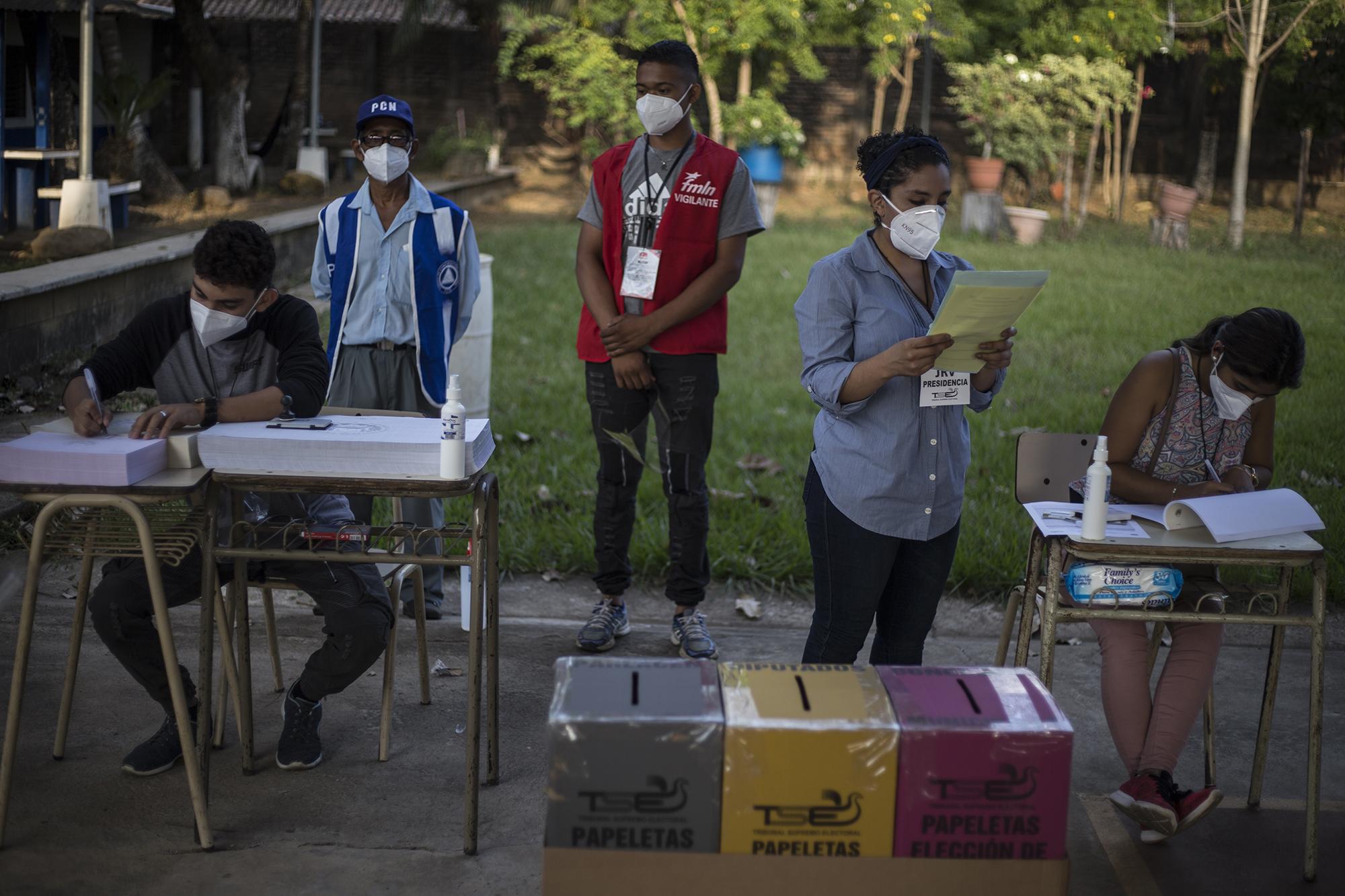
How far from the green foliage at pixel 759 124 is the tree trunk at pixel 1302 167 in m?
12.6

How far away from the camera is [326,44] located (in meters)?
25.1

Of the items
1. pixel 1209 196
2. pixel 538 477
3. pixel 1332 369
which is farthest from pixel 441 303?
pixel 1209 196

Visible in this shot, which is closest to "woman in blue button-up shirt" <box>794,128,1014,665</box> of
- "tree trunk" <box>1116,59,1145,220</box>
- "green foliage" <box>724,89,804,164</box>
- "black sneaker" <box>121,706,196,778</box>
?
"black sneaker" <box>121,706,196,778</box>

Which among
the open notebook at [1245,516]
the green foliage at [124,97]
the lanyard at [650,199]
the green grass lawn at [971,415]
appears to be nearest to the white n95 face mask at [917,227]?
the open notebook at [1245,516]

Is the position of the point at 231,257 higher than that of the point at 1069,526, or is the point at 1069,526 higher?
the point at 231,257

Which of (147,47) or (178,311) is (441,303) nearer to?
(178,311)

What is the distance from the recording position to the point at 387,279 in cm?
473

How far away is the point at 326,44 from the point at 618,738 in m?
25.0

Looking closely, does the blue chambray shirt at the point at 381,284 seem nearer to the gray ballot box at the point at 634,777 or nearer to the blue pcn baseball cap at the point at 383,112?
the blue pcn baseball cap at the point at 383,112

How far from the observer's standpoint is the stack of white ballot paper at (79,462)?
3105 millimetres

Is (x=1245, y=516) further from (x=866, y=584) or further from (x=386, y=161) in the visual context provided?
(x=386, y=161)

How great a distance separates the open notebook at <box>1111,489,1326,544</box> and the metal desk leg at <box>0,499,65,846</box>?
284 centimetres

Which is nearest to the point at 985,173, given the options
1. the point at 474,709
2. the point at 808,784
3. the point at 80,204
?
the point at 80,204

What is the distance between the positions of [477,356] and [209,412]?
3517 millimetres
